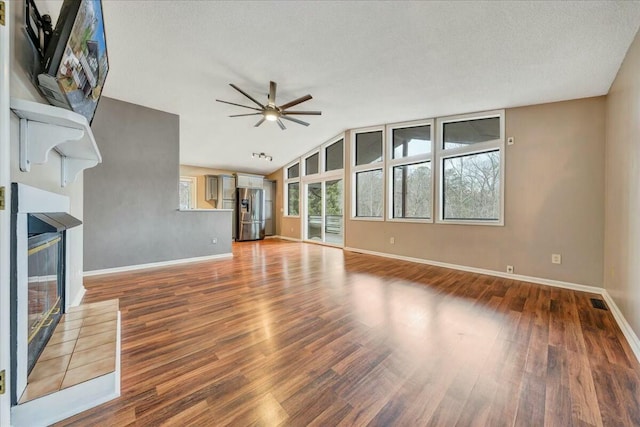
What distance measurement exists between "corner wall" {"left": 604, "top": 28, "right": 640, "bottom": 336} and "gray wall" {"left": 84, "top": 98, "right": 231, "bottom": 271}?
552 cm

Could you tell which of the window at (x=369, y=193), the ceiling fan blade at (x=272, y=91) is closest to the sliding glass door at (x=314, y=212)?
the window at (x=369, y=193)

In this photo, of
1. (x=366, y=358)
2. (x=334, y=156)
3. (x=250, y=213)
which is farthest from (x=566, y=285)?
(x=250, y=213)

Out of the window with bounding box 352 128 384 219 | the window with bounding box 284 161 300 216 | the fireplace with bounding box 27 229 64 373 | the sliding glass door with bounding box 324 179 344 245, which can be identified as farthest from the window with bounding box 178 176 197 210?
the fireplace with bounding box 27 229 64 373

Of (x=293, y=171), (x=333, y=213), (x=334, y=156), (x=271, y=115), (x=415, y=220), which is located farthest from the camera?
(x=293, y=171)

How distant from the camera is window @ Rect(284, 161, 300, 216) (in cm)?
782

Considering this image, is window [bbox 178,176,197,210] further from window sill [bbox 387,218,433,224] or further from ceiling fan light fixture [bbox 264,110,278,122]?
window sill [bbox 387,218,433,224]

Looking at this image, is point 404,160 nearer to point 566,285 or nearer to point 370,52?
point 370,52

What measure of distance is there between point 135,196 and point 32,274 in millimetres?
3079

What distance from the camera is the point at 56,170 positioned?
1.79 m

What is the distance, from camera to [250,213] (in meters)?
7.67

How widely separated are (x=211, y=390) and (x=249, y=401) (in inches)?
9.7

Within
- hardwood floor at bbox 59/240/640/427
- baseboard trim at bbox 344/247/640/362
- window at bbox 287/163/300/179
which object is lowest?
hardwood floor at bbox 59/240/640/427

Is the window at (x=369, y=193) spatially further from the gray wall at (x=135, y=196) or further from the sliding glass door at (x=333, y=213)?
the gray wall at (x=135, y=196)

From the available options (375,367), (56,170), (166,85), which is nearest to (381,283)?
(375,367)
